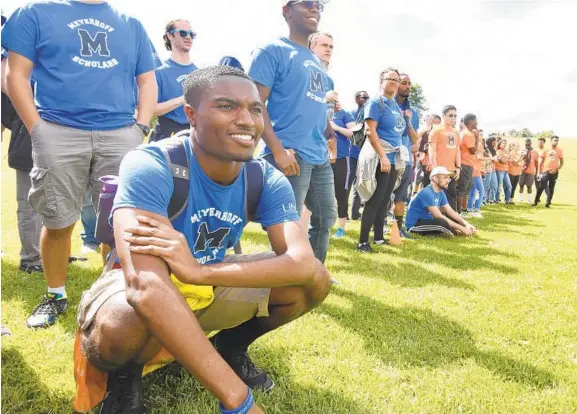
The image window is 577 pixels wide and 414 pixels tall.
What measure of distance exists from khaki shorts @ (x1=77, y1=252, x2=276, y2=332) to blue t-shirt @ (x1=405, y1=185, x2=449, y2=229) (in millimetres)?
6687

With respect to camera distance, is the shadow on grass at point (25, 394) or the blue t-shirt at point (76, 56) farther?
the blue t-shirt at point (76, 56)

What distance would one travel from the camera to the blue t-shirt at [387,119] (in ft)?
20.9

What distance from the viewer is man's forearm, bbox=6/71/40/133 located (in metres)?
3.18

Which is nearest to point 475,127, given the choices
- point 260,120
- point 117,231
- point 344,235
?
point 344,235

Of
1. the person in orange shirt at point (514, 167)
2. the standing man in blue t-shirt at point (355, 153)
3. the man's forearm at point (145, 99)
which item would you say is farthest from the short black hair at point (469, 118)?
the man's forearm at point (145, 99)

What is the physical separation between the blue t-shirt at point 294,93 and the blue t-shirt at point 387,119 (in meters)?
2.36

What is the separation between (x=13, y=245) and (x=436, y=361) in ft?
17.9

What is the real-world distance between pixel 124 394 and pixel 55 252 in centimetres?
169

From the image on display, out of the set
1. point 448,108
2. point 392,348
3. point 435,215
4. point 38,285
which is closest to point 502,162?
point 448,108

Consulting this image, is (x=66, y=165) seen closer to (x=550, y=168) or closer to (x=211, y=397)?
(x=211, y=397)

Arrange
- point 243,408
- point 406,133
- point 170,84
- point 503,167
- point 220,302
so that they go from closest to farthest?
point 243,408
point 220,302
point 170,84
point 406,133
point 503,167

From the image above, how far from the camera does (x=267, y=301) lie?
8.46ft

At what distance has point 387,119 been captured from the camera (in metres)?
6.51

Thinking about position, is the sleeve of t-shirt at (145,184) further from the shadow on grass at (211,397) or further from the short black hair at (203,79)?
the shadow on grass at (211,397)
